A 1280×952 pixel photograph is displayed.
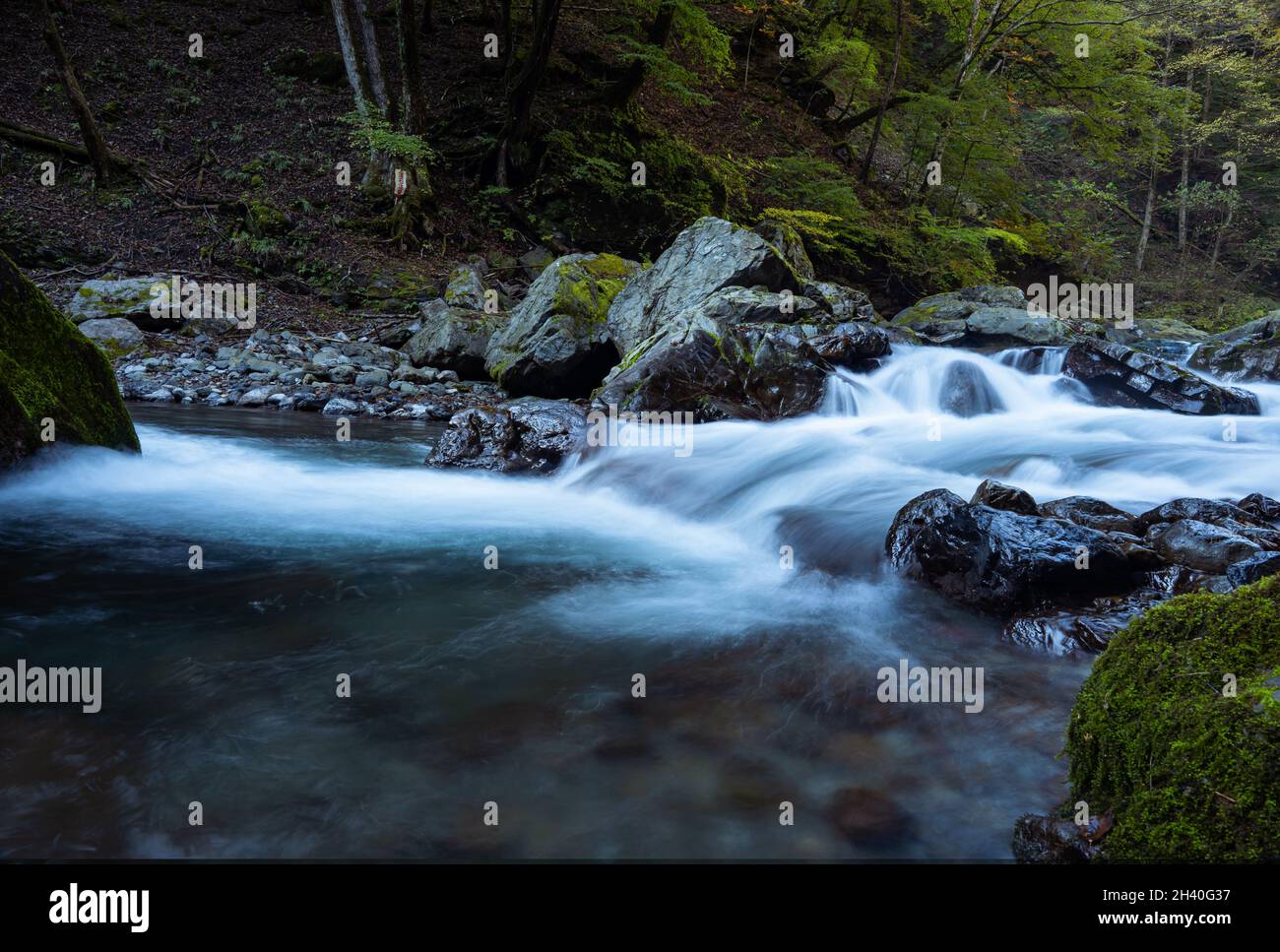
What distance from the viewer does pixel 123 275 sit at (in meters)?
13.7

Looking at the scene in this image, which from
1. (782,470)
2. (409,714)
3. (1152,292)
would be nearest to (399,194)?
(782,470)

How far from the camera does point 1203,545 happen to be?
4438 mm

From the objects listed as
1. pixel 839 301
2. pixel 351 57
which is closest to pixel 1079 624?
pixel 839 301

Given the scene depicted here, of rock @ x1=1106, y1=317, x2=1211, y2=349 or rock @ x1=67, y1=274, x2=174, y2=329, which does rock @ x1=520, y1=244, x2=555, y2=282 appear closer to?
rock @ x1=67, y1=274, x2=174, y2=329

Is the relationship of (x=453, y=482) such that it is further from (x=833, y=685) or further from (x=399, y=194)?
(x=399, y=194)

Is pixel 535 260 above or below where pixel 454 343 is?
above

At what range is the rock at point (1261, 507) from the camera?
18.2 feet

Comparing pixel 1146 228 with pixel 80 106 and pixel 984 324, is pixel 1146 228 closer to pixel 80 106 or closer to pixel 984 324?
pixel 984 324

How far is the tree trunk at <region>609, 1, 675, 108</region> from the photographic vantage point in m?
18.1

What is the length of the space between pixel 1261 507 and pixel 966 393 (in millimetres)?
5988

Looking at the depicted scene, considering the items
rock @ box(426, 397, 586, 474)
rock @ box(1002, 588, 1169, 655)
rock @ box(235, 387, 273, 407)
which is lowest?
rock @ box(1002, 588, 1169, 655)

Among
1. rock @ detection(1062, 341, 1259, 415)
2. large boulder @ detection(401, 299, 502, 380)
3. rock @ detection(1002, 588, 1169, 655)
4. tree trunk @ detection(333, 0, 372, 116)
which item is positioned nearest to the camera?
rock @ detection(1002, 588, 1169, 655)

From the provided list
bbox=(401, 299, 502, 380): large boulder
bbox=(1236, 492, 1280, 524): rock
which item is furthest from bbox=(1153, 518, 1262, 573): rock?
bbox=(401, 299, 502, 380): large boulder

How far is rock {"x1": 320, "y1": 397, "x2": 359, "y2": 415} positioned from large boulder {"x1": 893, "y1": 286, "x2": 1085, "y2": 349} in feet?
31.6
